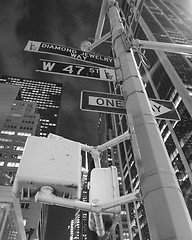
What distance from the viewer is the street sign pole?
2.10 m

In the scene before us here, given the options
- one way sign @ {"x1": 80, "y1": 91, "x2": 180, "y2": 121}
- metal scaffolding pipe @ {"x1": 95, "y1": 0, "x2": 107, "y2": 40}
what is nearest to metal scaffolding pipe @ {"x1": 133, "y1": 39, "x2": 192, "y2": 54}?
one way sign @ {"x1": 80, "y1": 91, "x2": 180, "y2": 121}

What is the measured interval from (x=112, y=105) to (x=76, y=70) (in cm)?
141

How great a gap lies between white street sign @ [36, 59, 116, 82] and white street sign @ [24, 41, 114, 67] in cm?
40

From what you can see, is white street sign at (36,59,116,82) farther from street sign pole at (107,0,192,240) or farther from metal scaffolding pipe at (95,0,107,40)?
metal scaffolding pipe at (95,0,107,40)

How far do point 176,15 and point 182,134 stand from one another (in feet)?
292

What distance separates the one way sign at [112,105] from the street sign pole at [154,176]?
37 centimetres

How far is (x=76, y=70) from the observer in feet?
15.5

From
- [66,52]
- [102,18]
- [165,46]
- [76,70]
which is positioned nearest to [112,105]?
[76,70]

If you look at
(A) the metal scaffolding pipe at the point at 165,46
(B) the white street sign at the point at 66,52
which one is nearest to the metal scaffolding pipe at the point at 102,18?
(B) the white street sign at the point at 66,52

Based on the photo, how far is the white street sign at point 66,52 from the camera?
5.12 metres

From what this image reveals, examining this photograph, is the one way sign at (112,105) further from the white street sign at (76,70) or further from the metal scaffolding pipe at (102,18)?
the metal scaffolding pipe at (102,18)

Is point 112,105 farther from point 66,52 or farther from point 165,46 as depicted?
point 66,52

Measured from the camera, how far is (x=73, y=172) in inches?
110

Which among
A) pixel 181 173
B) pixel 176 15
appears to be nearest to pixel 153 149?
pixel 181 173
